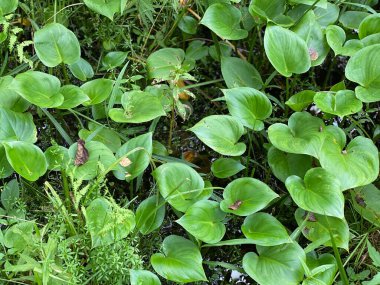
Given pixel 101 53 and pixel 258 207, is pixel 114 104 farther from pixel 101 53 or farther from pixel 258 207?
pixel 258 207

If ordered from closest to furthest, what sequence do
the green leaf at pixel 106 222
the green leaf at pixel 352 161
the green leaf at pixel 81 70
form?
the green leaf at pixel 106 222 < the green leaf at pixel 352 161 < the green leaf at pixel 81 70

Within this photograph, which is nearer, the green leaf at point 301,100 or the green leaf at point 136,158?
the green leaf at point 136,158

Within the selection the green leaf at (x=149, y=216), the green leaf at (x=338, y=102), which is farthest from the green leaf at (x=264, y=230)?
the green leaf at (x=338, y=102)

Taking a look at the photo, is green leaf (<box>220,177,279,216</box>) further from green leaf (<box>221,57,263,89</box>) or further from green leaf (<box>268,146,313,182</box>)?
green leaf (<box>221,57,263,89</box>)

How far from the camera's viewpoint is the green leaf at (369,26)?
1882mm

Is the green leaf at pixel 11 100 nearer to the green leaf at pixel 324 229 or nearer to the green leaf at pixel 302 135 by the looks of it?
the green leaf at pixel 302 135

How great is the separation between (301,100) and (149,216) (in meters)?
0.59

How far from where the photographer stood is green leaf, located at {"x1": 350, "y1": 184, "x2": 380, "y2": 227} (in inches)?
66.4

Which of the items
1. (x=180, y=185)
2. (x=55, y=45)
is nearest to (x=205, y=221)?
(x=180, y=185)

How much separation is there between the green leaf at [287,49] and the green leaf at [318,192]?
0.34m

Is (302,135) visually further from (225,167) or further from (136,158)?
(136,158)

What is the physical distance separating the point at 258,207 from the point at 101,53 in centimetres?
85

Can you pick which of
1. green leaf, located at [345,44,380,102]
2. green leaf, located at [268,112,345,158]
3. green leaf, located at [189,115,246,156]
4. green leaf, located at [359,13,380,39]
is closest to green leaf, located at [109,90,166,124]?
green leaf, located at [189,115,246,156]

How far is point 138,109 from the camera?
5.54ft
